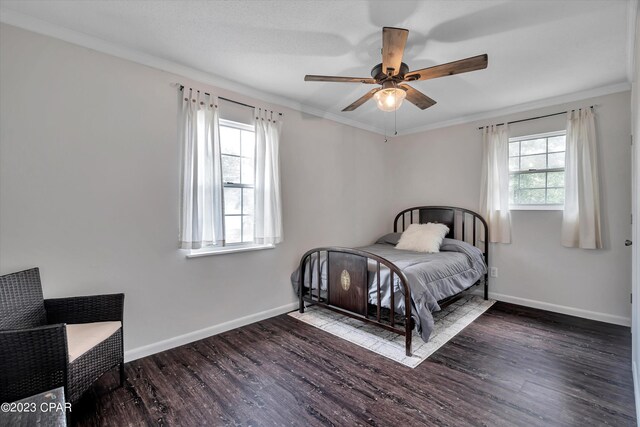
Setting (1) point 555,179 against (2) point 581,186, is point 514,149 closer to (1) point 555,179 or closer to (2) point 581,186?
(1) point 555,179

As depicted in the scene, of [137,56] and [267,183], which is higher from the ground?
[137,56]

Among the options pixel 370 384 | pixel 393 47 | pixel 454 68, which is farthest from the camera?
pixel 370 384

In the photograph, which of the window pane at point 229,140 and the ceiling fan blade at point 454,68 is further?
the window pane at point 229,140

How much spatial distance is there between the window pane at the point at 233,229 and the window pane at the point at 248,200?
12cm

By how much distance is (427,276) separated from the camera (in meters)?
2.78

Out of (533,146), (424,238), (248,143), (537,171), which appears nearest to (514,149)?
(533,146)

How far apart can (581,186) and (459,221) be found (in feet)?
4.58

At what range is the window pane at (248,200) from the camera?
318cm

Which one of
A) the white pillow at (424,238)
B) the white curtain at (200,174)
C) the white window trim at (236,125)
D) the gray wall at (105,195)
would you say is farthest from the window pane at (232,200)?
the white pillow at (424,238)

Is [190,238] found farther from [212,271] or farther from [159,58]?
[159,58]

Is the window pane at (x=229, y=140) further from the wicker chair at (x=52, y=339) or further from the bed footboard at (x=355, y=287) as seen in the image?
the wicker chair at (x=52, y=339)

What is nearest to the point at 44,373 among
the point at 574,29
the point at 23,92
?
the point at 23,92

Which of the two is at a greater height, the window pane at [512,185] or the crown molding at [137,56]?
the crown molding at [137,56]

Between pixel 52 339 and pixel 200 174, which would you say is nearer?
pixel 52 339
